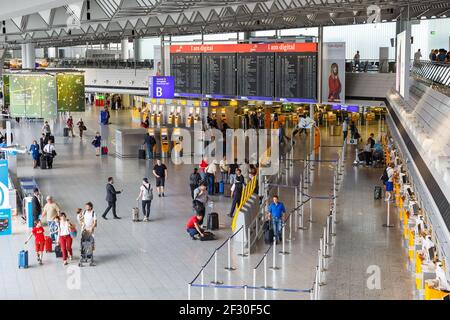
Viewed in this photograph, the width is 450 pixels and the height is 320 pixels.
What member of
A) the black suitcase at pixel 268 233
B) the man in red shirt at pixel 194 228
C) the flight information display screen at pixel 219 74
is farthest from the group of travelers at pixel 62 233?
the flight information display screen at pixel 219 74

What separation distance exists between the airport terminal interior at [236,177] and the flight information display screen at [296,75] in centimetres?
6

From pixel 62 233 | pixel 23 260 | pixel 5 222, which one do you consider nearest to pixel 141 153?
pixel 5 222

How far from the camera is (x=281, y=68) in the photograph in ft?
108

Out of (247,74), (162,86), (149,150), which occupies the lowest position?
(149,150)

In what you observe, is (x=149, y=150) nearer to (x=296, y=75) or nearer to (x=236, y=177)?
(x=296, y=75)

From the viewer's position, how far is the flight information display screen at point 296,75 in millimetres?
32125

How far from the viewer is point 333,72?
3166 cm

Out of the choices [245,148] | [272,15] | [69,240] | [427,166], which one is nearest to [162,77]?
[245,148]

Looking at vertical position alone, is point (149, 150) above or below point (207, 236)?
above

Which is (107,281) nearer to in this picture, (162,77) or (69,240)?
(69,240)

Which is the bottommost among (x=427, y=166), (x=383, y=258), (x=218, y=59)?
(x=383, y=258)

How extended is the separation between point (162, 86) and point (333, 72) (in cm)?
966

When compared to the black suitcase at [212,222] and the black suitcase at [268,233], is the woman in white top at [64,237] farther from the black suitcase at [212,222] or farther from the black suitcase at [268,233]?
the black suitcase at [268,233]

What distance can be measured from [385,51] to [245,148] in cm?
812
